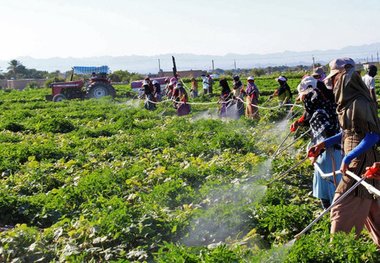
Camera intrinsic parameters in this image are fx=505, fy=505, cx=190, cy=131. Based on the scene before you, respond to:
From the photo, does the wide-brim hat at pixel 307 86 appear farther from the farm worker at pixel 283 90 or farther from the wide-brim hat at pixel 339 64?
the farm worker at pixel 283 90

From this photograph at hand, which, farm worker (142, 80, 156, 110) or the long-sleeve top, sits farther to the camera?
farm worker (142, 80, 156, 110)

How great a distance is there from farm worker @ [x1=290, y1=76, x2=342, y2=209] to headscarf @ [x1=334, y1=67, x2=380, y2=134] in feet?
3.45

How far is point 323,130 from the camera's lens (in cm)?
564

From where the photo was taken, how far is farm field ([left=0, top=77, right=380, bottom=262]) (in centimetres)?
451

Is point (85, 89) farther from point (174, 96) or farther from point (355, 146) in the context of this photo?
point (355, 146)

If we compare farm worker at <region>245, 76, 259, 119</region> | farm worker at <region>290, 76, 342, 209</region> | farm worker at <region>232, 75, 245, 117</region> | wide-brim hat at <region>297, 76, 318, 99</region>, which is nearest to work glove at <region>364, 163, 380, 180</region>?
farm worker at <region>290, 76, 342, 209</region>

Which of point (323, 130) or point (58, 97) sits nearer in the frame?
point (323, 130)

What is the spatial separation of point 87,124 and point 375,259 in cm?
1258

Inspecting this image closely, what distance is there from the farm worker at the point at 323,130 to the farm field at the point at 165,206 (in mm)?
287

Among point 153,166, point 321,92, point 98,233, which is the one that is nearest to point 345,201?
point 321,92

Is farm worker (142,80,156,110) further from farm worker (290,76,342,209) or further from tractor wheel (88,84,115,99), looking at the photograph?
farm worker (290,76,342,209)

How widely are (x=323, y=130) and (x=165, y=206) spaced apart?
204cm

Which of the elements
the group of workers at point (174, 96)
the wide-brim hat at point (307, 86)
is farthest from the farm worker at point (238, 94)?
the wide-brim hat at point (307, 86)

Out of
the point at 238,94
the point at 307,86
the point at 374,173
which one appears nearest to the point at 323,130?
the point at 307,86
